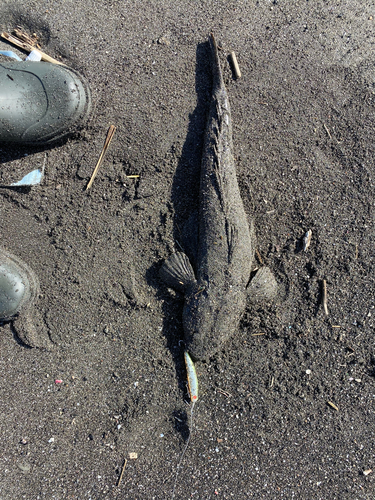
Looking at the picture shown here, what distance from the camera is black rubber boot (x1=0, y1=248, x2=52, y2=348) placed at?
2836 mm

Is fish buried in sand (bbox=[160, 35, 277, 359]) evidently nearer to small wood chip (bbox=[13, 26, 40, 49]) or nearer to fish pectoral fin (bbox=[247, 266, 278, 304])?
fish pectoral fin (bbox=[247, 266, 278, 304])

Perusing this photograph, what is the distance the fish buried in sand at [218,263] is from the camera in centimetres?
275

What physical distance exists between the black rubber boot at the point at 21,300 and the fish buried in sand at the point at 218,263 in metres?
1.25

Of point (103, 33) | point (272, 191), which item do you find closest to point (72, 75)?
point (103, 33)

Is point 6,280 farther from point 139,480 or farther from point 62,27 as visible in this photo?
point 62,27

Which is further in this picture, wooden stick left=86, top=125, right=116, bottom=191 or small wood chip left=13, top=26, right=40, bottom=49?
small wood chip left=13, top=26, right=40, bottom=49

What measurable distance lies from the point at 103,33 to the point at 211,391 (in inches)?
142

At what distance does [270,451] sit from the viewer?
2678 mm

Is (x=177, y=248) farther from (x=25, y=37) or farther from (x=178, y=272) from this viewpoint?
(x=25, y=37)

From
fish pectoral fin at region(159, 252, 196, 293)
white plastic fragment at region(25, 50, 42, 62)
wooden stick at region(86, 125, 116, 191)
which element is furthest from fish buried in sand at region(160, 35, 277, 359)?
white plastic fragment at region(25, 50, 42, 62)

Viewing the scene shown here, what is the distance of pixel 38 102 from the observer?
289cm

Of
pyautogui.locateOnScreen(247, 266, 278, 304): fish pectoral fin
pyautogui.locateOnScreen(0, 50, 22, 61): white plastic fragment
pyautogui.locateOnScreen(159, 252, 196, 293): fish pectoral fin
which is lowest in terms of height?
pyautogui.locateOnScreen(159, 252, 196, 293): fish pectoral fin

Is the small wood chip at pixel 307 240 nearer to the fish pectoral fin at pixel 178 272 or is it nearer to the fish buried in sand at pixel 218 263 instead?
the fish buried in sand at pixel 218 263

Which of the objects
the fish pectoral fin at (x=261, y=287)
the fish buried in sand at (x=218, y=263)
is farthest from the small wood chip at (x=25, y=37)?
the fish pectoral fin at (x=261, y=287)
